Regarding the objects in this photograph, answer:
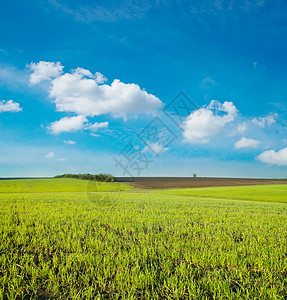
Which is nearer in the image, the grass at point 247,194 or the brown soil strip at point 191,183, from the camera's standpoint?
the grass at point 247,194

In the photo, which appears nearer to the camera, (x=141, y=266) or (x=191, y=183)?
(x=141, y=266)

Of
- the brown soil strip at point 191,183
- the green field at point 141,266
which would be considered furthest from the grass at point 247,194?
the brown soil strip at point 191,183

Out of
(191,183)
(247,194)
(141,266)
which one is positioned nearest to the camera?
(141,266)

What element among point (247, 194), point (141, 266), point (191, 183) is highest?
point (141, 266)

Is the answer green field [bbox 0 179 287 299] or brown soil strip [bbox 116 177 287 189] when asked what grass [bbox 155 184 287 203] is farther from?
brown soil strip [bbox 116 177 287 189]

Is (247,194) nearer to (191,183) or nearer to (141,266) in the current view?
(141,266)

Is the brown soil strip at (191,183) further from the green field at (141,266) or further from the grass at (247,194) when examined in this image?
the green field at (141,266)

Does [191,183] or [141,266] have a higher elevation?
[141,266]

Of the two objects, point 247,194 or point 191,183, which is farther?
point 191,183

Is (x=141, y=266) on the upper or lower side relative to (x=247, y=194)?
upper

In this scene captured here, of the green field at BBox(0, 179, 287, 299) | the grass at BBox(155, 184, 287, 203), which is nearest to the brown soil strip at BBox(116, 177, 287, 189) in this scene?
the grass at BBox(155, 184, 287, 203)

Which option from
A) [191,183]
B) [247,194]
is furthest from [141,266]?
[191,183]

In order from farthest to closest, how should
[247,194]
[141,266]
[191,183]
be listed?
[191,183], [247,194], [141,266]

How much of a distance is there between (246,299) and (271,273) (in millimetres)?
1202
